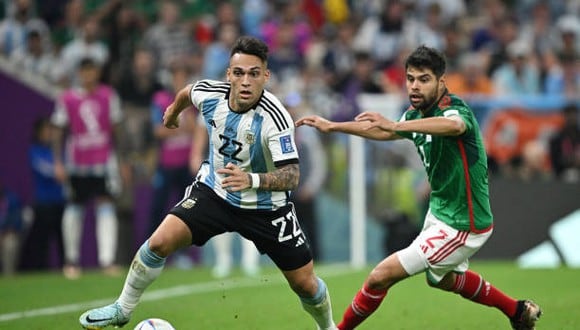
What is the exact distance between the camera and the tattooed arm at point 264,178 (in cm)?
730

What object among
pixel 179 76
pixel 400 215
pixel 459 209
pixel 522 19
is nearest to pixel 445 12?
pixel 522 19

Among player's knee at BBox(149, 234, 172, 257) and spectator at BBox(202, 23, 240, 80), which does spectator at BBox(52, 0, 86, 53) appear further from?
player's knee at BBox(149, 234, 172, 257)

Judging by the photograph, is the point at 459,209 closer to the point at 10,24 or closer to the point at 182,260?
the point at 182,260

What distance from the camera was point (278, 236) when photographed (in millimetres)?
7980

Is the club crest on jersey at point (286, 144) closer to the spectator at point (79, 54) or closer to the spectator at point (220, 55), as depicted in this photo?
the spectator at point (79, 54)

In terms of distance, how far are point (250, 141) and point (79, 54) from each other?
10636mm

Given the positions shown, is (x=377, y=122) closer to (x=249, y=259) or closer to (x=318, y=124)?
(x=318, y=124)

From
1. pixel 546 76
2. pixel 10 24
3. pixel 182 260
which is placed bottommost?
pixel 182 260

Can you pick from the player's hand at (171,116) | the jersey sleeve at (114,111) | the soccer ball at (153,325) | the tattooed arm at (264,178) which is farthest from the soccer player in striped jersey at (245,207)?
the jersey sleeve at (114,111)

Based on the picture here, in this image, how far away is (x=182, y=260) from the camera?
16922 mm

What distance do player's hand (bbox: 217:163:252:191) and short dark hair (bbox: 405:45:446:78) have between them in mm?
1541

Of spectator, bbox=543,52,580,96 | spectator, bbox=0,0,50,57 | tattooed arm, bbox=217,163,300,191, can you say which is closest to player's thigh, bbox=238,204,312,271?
tattooed arm, bbox=217,163,300,191

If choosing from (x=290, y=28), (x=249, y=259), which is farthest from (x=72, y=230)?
(x=290, y=28)

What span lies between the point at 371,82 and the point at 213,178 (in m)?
9.79
